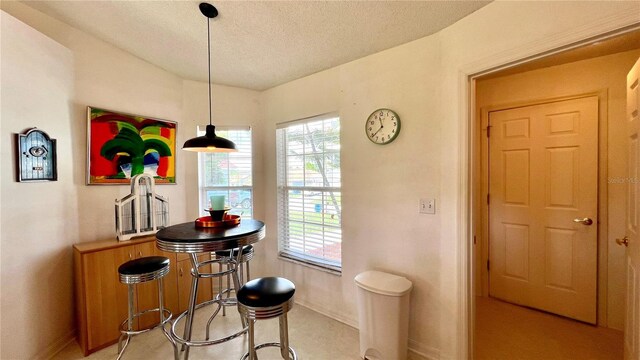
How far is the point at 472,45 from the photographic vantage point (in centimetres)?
177

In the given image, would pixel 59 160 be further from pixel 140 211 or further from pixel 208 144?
pixel 208 144

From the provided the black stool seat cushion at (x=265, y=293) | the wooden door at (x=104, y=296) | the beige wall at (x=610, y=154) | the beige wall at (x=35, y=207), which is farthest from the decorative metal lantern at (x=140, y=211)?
the beige wall at (x=610, y=154)

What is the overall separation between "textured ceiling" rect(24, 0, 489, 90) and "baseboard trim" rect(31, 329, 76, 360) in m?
2.59

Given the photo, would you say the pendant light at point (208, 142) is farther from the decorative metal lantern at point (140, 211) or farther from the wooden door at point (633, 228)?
the wooden door at point (633, 228)

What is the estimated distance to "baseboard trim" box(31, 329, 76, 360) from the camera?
1.96 meters

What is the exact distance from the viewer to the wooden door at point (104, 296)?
81.9 inches

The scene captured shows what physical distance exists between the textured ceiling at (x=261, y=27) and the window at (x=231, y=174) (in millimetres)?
912

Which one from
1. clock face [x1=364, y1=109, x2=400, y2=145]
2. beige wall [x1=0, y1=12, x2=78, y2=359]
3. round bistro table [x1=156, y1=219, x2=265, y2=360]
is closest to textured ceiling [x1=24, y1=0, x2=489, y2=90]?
beige wall [x1=0, y1=12, x2=78, y2=359]

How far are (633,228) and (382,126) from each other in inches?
67.5

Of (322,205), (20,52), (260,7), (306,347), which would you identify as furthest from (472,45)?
(20,52)

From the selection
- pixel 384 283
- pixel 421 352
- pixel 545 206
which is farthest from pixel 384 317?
pixel 545 206

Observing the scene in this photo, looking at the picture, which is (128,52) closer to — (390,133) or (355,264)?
(390,133)

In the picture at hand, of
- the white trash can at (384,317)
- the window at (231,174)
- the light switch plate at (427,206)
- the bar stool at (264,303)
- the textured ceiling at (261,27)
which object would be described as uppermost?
the textured ceiling at (261,27)

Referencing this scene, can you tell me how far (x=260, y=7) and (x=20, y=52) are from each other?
1715 mm
